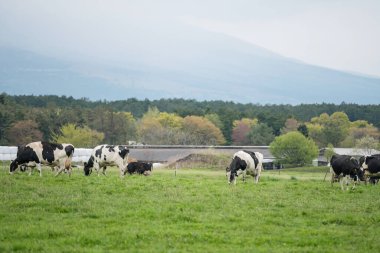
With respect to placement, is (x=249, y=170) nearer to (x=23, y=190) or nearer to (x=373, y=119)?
(x=23, y=190)

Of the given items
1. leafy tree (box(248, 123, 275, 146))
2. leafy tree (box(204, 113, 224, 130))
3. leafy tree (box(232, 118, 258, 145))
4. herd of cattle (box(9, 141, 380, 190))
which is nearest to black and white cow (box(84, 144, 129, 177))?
herd of cattle (box(9, 141, 380, 190))

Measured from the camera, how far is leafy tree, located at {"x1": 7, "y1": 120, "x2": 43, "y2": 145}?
307ft

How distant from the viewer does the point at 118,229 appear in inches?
543

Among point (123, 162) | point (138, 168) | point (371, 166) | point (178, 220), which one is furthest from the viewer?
point (138, 168)

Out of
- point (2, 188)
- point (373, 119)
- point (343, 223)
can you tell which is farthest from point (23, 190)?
point (373, 119)

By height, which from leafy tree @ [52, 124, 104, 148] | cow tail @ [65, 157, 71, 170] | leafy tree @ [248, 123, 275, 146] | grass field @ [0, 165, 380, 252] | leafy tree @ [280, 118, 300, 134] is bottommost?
grass field @ [0, 165, 380, 252]

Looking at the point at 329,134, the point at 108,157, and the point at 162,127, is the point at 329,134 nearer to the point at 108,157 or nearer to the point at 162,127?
the point at 162,127

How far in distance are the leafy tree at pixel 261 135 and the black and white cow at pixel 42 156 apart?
10177cm

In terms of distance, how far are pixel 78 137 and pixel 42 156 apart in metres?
68.2

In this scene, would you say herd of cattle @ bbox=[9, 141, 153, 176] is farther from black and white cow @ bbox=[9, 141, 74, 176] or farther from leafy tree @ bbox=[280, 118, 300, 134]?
leafy tree @ bbox=[280, 118, 300, 134]

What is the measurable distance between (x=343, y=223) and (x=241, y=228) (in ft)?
9.70

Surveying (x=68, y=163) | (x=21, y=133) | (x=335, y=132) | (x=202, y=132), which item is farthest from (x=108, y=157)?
(x=335, y=132)

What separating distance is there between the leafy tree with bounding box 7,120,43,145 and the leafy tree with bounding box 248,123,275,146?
50.3 meters

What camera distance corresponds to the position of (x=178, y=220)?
50.1ft
